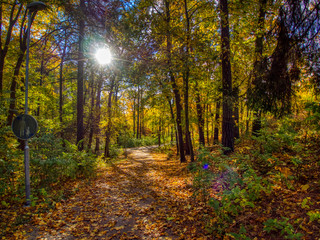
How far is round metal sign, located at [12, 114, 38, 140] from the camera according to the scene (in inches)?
198

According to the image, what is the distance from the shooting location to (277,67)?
13.7 ft

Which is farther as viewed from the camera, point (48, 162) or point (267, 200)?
point (48, 162)

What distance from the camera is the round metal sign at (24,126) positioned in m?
5.03

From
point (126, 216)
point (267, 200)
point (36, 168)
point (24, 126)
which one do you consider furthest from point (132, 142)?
point (267, 200)

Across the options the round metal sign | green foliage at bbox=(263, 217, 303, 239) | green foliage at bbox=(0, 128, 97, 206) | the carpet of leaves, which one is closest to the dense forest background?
green foliage at bbox=(0, 128, 97, 206)

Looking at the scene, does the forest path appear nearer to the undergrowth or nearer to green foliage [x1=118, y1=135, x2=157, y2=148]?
the undergrowth

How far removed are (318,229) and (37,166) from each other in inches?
307

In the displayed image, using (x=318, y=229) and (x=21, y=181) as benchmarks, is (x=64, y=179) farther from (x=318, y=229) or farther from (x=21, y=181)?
(x=318, y=229)

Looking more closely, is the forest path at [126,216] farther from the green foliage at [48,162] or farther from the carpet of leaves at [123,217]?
the green foliage at [48,162]

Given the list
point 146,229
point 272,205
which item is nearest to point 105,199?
point 146,229

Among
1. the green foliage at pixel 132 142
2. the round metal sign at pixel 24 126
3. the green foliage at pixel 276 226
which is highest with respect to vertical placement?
the round metal sign at pixel 24 126

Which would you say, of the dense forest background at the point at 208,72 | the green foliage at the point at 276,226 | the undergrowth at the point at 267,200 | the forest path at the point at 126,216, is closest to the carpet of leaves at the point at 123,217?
the forest path at the point at 126,216

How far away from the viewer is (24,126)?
5125 mm

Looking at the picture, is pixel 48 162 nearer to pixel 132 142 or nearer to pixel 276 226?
pixel 276 226
